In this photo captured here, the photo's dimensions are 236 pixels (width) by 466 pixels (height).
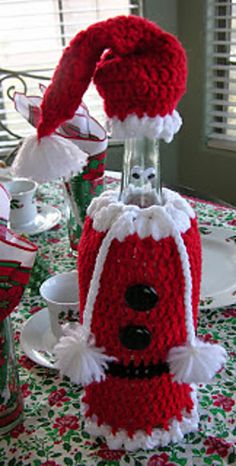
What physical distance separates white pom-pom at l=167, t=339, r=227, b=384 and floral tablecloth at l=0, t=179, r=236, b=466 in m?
0.09

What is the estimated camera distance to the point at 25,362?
2.16 ft

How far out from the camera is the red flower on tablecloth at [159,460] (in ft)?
1.67

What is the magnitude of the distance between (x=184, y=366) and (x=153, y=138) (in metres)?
0.20

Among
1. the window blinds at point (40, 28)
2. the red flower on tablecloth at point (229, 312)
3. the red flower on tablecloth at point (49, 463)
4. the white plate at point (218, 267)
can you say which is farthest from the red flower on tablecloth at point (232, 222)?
the window blinds at point (40, 28)

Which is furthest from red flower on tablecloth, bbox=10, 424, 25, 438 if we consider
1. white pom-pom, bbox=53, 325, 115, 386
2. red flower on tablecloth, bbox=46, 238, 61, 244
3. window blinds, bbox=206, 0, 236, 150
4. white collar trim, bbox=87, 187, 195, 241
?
window blinds, bbox=206, 0, 236, 150

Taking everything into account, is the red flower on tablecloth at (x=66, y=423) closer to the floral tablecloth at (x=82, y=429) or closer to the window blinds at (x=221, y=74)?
the floral tablecloth at (x=82, y=429)

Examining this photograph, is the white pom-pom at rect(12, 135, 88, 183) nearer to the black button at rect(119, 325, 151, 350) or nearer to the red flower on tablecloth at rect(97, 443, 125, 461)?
the black button at rect(119, 325, 151, 350)

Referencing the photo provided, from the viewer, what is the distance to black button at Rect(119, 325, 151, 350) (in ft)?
1.55

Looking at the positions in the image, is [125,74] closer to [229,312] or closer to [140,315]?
[140,315]

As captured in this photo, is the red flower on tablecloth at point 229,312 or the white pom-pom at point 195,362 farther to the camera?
the red flower on tablecloth at point 229,312

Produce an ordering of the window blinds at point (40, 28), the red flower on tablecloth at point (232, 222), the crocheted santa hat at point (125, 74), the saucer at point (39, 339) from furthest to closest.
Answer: the window blinds at point (40, 28)
the red flower on tablecloth at point (232, 222)
the saucer at point (39, 339)
the crocheted santa hat at point (125, 74)

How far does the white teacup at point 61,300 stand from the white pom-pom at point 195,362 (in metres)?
0.16

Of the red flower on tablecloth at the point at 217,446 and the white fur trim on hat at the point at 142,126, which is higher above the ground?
the white fur trim on hat at the point at 142,126

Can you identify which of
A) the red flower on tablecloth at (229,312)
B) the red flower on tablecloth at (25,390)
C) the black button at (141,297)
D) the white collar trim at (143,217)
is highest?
the white collar trim at (143,217)
